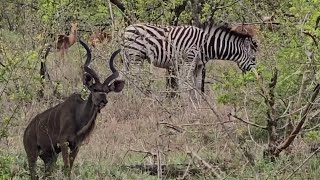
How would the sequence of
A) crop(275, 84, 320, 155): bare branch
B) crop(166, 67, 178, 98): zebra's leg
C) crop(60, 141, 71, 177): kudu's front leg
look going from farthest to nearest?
crop(166, 67, 178, 98): zebra's leg < crop(60, 141, 71, 177): kudu's front leg < crop(275, 84, 320, 155): bare branch

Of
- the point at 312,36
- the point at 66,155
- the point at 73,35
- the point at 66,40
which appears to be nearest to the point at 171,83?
the point at 73,35

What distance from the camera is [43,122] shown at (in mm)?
8242

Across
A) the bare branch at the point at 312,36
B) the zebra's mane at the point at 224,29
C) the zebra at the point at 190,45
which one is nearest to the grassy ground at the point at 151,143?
the zebra at the point at 190,45

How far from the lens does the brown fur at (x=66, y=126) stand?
26.5 feet

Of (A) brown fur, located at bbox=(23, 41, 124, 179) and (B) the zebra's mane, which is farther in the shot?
(B) the zebra's mane

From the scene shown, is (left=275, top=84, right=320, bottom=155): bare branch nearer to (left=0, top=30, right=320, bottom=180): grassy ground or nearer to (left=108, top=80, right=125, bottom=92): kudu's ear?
(left=0, top=30, right=320, bottom=180): grassy ground

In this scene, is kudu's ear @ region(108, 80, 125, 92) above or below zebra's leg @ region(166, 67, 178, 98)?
above

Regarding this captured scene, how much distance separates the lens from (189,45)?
12.8 meters

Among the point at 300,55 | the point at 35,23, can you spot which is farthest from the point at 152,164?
the point at 35,23

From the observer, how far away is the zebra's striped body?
12281 millimetres

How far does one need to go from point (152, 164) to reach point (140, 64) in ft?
15.0

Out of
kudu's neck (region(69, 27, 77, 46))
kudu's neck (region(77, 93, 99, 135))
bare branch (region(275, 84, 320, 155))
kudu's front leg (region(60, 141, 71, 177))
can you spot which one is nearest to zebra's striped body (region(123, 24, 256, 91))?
kudu's neck (region(69, 27, 77, 46))

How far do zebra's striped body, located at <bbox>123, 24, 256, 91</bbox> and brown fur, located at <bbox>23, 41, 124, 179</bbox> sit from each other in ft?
12.1

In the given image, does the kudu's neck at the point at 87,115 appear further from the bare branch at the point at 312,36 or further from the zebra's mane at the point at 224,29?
the zebra's mane at the point at 224,29
